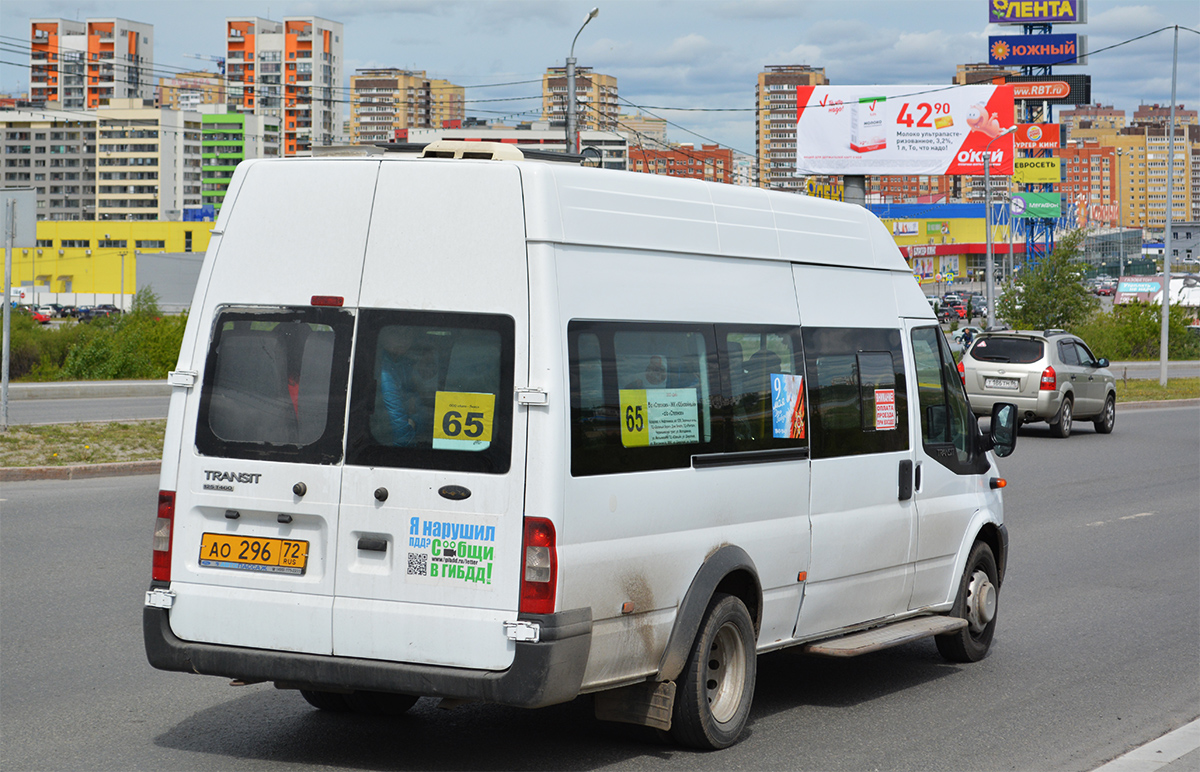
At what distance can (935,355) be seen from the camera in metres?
7.21

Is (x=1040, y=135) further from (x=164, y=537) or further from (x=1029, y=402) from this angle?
(x=164, y=537)

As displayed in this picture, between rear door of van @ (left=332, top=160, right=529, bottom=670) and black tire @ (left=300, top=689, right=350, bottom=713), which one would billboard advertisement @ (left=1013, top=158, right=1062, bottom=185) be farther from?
rear door of van @ (left=332, top=160, right=529, bottom=670)

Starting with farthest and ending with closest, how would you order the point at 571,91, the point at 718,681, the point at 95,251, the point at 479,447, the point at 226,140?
the point at 226,140
the point at 95,251
the point at 571,91
the point at 718,681
the point at 479,447

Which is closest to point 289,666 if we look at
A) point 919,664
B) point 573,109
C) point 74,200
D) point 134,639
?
point 134,639

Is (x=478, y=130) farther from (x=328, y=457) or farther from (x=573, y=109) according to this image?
(x=328, y=457)

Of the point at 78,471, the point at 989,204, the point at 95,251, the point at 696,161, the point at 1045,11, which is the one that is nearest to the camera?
the point at 78,471

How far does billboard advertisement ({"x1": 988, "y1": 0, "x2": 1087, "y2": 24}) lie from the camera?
116 m

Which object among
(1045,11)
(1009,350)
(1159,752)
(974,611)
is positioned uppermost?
(1045,11)

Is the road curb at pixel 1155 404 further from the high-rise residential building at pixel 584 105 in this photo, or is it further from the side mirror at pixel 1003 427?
the side mirror at pixel 1003 427

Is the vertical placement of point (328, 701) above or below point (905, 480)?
below

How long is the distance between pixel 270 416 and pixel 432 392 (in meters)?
0.69

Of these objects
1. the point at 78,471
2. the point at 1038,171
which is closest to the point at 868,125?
the point at 78,471

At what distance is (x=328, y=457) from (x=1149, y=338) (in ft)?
172

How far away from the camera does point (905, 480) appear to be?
6668 millimetres
